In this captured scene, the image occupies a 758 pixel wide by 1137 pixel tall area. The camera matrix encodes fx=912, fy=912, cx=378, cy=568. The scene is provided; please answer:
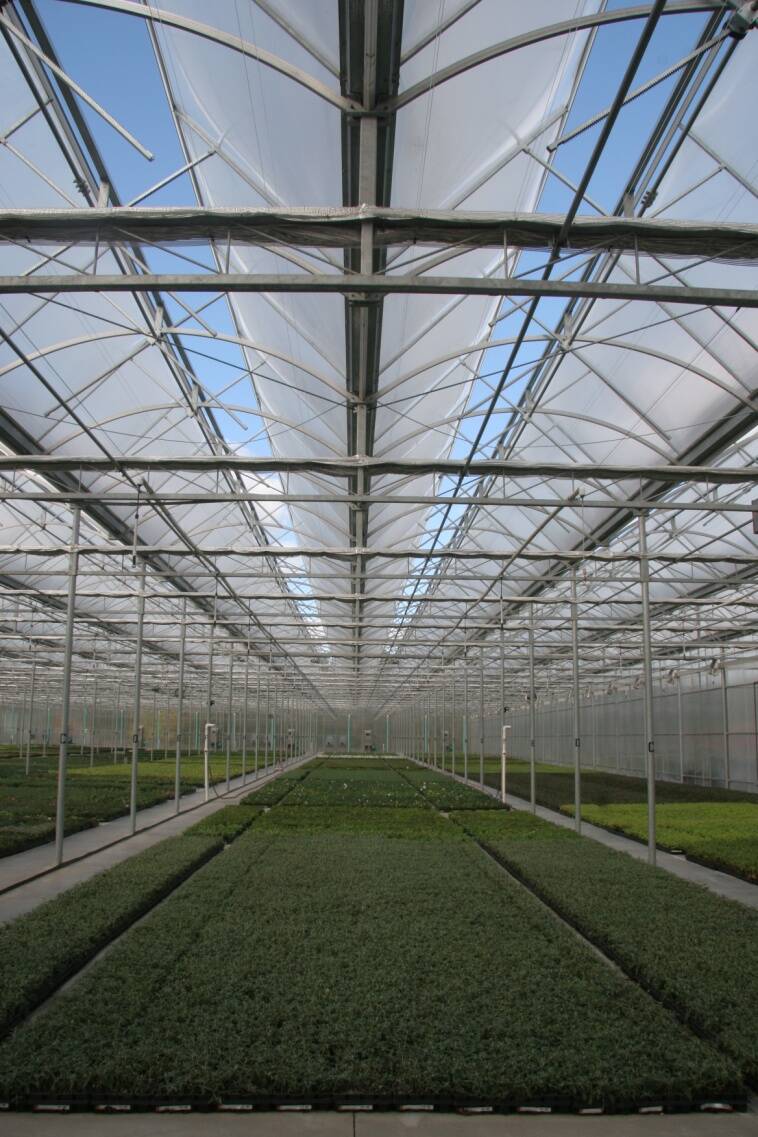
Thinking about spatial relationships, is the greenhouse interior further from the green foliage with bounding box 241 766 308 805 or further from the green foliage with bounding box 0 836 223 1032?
the green foliage with bounding box 241 766 308 805

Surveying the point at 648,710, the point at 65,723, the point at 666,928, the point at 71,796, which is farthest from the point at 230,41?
the point at 71,796

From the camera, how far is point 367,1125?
557 cm

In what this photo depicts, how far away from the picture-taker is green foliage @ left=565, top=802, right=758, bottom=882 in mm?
15414

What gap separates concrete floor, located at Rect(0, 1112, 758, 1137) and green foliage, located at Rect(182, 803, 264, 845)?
38.6 feet

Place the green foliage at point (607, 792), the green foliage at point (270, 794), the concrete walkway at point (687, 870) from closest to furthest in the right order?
the concrete walkway at point (687, 870)
the green foliage at point (270, 794)
the green foliage at point (607, 792)

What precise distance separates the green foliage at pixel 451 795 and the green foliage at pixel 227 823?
524 cm

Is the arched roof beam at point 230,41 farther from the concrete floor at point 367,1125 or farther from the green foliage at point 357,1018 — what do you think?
the concrete floor at point 367,1125

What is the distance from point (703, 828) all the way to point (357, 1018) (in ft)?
48.3

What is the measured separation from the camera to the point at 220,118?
8.65 metres

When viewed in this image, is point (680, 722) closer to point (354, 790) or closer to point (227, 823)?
point (354, 790)

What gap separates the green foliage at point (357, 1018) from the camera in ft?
19.0

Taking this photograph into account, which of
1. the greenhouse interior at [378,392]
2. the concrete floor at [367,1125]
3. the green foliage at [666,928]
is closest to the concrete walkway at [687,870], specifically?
the greenhouse interior at [378,392]

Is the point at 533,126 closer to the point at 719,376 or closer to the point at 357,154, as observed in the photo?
the point at 357,154

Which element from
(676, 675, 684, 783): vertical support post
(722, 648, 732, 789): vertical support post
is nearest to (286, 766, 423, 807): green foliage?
(676, 675, 684, 783): vertical support post
